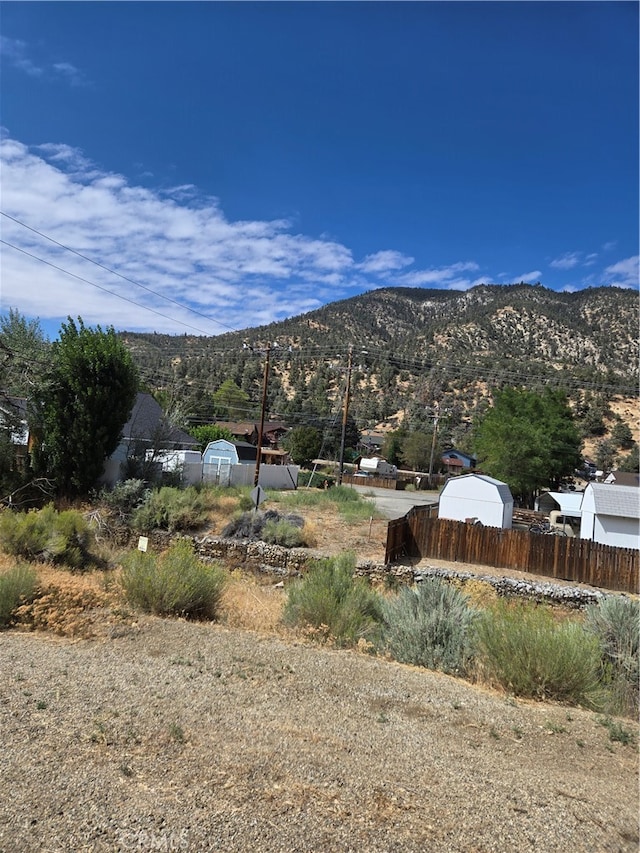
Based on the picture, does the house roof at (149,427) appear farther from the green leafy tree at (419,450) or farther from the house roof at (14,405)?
the green leafy tree at (419,450)

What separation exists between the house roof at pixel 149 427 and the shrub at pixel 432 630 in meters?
18.7

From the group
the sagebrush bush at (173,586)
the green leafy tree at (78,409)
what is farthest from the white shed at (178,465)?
the sagebrush bush at (173,586)

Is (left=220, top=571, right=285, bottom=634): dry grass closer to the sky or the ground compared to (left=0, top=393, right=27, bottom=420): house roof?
closer to the ground

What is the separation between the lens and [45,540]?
1320 centimetres

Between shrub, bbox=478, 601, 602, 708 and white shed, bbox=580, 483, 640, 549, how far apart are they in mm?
16606

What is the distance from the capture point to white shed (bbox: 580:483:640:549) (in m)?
21.5

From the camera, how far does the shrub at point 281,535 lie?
17.3m

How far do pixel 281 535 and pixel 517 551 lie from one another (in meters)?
7.83

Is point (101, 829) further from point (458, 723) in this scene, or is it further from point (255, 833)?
point (458, 723)

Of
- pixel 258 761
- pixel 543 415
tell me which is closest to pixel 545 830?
pixel 258 761

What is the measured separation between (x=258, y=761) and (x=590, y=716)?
396cm

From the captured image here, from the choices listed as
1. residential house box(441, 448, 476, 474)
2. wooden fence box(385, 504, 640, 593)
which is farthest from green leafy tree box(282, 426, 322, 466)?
wooden fence box(385, 504, 640, 593)

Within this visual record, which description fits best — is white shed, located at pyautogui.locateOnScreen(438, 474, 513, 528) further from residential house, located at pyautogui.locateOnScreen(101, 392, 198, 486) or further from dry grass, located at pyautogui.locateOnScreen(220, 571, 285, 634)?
residential house, located at pyautogui.locateOnScreen(101, 392, 198, 486)

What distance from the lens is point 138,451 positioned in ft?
83.2
